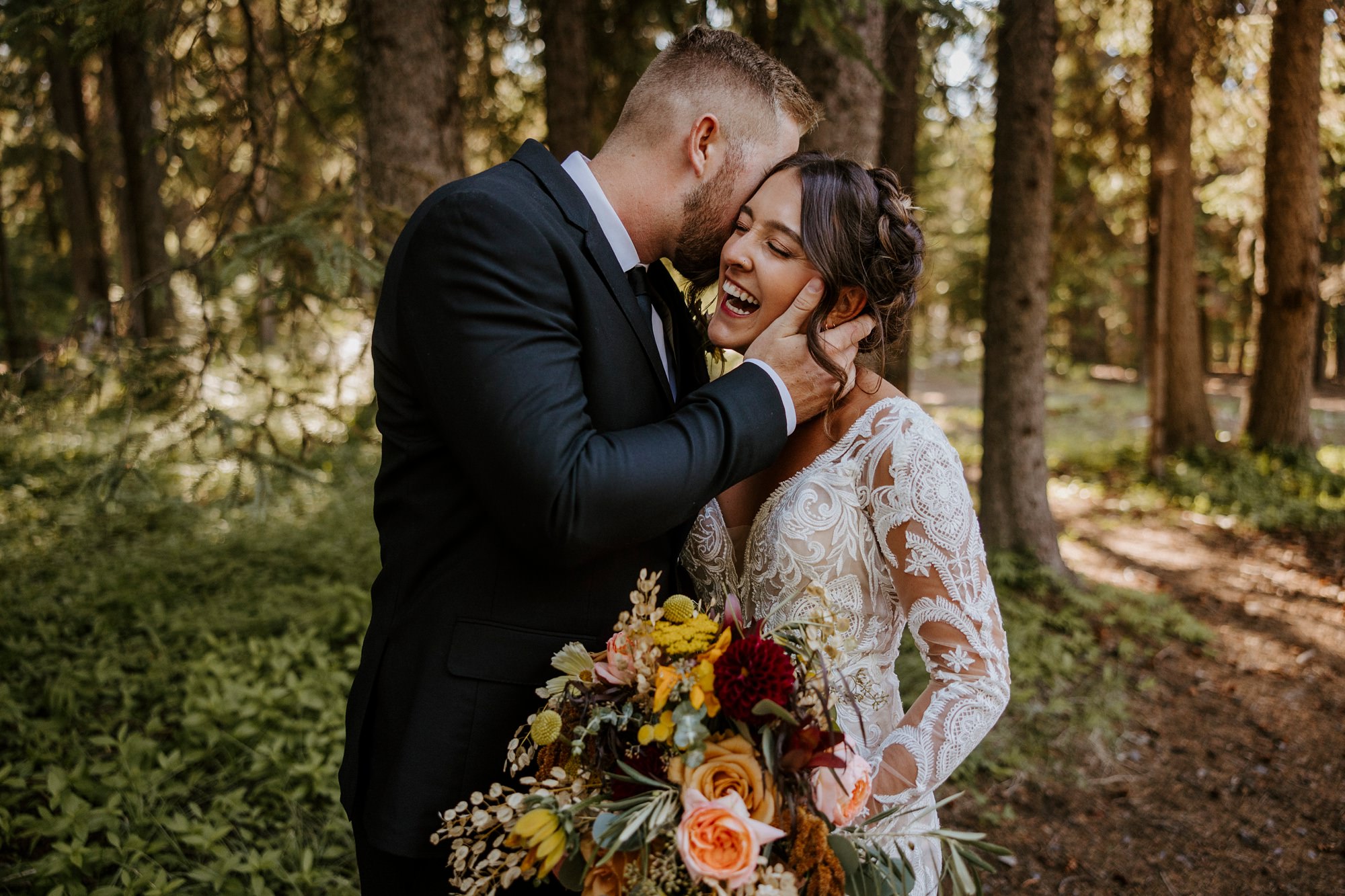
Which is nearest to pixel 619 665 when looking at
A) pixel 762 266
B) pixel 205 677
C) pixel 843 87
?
pixel 762 266

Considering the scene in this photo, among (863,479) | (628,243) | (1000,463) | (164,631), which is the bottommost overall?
(164,631)

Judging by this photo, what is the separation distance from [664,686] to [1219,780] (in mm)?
5059

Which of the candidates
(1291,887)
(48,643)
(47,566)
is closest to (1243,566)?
(1291,887)

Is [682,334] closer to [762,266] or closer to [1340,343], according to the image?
[762,266]

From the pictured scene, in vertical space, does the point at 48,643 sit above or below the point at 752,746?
below

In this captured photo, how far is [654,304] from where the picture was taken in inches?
88.0

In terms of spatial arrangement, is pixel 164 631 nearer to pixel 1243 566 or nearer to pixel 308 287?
pixel 308 287

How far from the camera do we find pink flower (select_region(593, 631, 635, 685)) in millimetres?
1571

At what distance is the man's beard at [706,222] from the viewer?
2271 millimetres

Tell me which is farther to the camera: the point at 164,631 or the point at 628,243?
the point at 164,631

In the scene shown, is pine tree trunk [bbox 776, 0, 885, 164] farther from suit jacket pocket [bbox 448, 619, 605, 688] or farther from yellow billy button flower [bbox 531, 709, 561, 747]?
yellow billy button flower [bbox 531, 709, 561, 747]

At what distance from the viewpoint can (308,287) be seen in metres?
4.35

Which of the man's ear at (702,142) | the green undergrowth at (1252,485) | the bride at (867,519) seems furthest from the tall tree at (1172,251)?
the man's ear at (702,142)

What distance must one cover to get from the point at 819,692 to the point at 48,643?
5400 mm
